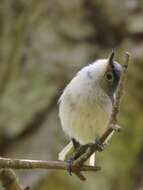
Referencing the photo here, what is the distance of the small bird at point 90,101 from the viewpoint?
1450 mm

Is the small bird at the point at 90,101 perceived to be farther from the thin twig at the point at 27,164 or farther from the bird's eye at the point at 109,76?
the thin twig at the point at 27,164

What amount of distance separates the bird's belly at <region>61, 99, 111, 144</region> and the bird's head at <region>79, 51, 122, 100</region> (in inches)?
2.3

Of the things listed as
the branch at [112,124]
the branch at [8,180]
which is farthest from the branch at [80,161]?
the branch at [8,180]

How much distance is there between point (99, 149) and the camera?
1364 millimetres

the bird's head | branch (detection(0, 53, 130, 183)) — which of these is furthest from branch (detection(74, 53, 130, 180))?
the bird's head

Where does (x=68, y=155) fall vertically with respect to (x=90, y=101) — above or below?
below

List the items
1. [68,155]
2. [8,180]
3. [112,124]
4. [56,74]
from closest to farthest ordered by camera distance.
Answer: [112,124], [8,180], [68,155], [56,74]

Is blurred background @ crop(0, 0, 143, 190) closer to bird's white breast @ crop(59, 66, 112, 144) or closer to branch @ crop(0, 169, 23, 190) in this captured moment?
bird's white breast @ crop(59, 66, 112, 144)

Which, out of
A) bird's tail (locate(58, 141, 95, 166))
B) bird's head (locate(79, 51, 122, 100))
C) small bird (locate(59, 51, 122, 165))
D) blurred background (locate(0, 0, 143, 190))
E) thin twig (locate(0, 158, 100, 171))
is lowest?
blurred background (locate(0, 0, 143, 190))

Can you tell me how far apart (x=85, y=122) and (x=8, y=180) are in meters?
0.23

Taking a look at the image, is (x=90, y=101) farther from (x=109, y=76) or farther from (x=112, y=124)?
(x=112, y=124)

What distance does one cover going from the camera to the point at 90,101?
1.46 meters

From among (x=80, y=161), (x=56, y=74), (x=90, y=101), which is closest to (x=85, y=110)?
(x=90, y=101)

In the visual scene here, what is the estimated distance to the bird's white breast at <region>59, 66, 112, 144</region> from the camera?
1.46 metres
